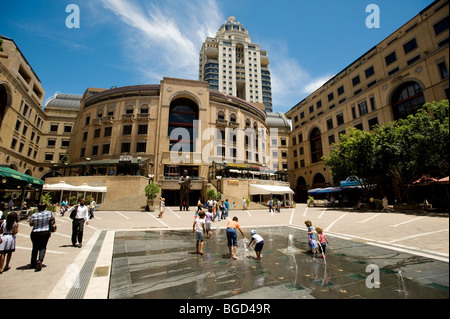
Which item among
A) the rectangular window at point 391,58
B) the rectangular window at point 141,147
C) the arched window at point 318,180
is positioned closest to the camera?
the rectangular window at point 391,58

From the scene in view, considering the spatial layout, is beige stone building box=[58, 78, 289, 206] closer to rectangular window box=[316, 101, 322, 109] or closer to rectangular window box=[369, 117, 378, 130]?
rectangular window box=[369, 117, 378, 130]

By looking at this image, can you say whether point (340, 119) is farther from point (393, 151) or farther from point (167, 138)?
point (167, 138)

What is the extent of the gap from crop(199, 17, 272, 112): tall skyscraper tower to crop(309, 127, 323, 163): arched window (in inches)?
1892

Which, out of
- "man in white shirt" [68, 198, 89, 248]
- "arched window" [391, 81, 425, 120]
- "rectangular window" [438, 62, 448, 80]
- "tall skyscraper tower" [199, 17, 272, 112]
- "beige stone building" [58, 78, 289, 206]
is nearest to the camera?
"man in white shirt" [68, 198, 89, 248]

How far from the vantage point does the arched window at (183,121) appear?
36.4 m

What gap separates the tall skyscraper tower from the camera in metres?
87.3

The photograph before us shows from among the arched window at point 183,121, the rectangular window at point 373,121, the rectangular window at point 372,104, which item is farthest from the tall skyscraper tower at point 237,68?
the rectangular window at point 373,121

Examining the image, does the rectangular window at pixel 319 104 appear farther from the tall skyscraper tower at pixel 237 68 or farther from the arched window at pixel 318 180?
the tall skyscraper tower at pixel 237 68

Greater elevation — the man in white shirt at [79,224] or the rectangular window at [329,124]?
the rectangular window at [329,124]

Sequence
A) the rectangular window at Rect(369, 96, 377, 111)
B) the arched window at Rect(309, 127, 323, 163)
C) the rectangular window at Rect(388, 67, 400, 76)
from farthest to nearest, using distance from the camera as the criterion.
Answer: the arched window at Rect(309, 127, 323, 163), the rectangular window at Rect(369, 96, 377, 111), the rectangular window at Rect(388, 67, 400, 76)

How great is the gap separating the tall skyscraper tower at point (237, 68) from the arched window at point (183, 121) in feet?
163

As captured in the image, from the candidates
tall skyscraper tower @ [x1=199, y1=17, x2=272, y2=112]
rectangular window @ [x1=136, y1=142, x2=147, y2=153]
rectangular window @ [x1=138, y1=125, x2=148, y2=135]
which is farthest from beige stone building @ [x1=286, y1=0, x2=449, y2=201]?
tall skyscraper tower @ [x1=199, y1=17, x2=272, y2=112]

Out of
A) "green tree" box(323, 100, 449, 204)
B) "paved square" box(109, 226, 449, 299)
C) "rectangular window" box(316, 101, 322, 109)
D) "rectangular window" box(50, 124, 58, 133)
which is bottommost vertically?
"paved square" box(109, 226, 449, 299)
